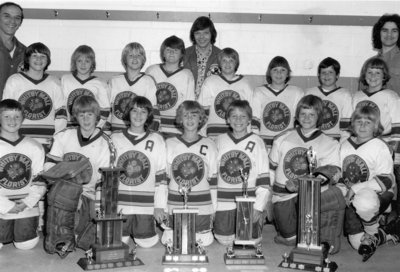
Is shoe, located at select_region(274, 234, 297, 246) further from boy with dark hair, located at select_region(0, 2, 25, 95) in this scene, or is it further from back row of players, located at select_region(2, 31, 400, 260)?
boy with dark hair, located at select_region(0, 2, 25, 95)

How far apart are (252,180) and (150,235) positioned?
0.84 meters

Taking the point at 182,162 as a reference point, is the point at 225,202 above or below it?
below

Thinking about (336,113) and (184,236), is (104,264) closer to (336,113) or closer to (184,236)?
(184,236)

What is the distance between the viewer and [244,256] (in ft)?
11.7

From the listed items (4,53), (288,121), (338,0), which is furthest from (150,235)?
(338,0)

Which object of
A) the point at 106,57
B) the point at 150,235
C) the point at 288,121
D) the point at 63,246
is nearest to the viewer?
the point at 63,246

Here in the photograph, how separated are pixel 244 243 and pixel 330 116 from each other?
162cm

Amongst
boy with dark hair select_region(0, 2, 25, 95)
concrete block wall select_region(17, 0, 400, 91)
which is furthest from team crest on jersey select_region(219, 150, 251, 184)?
boy with dark hair select_region(0, 2, 25, 95)

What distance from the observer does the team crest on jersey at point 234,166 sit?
162 inches

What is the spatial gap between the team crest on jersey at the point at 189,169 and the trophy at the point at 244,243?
1.63 feet

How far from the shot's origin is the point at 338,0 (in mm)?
5672

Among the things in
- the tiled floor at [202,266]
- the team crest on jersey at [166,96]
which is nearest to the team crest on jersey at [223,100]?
the team crest on jersey at [166,96]

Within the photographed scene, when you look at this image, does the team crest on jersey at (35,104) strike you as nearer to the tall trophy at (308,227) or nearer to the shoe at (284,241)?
the shoe at (284,241)

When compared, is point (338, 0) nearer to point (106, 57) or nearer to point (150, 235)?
point (106, 57)
